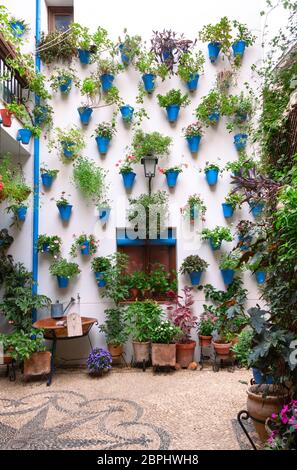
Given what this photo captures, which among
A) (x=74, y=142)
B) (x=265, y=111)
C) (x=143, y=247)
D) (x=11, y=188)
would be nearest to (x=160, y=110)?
(x=74, y=142)

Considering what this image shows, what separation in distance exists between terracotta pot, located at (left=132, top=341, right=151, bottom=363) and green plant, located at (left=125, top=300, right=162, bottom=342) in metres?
0.06

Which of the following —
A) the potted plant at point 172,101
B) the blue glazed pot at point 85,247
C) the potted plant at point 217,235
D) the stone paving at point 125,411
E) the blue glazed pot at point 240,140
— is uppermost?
the potted plant at point 172,101

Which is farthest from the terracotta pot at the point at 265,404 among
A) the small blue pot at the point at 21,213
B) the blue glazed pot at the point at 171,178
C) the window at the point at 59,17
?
the window at the point at 59,17

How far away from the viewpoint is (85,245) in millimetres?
4562

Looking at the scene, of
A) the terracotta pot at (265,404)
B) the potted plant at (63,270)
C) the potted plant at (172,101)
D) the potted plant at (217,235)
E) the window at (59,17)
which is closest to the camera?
the terracotta pot at (265,404)

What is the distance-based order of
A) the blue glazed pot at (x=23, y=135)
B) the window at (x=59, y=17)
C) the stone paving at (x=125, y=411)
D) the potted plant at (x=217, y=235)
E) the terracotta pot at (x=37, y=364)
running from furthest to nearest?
the window at (x=59, y=17) → the potted plant at (x=217, y=235) → the blue glazed pot at (x=23, y=135) → the terracotta pot at (x=37, y=364) → the stone paving at (x=125, y=411)

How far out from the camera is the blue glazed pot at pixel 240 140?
4801 mm

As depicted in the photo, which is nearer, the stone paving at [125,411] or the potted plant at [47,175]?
the stone paving at [125,411]

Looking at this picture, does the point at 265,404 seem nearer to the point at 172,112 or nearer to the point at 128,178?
the point at 128,178

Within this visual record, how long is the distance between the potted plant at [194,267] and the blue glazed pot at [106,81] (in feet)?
8.63

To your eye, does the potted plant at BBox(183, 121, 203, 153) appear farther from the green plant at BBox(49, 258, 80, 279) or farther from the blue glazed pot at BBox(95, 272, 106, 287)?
the green plant at BBox(49, 258, 80, 279)

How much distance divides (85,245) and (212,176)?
1.99 m

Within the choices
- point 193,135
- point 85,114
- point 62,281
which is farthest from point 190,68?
point 62,281

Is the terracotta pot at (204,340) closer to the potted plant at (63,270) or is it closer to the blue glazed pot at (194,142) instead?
the potted plant at (63,270)
